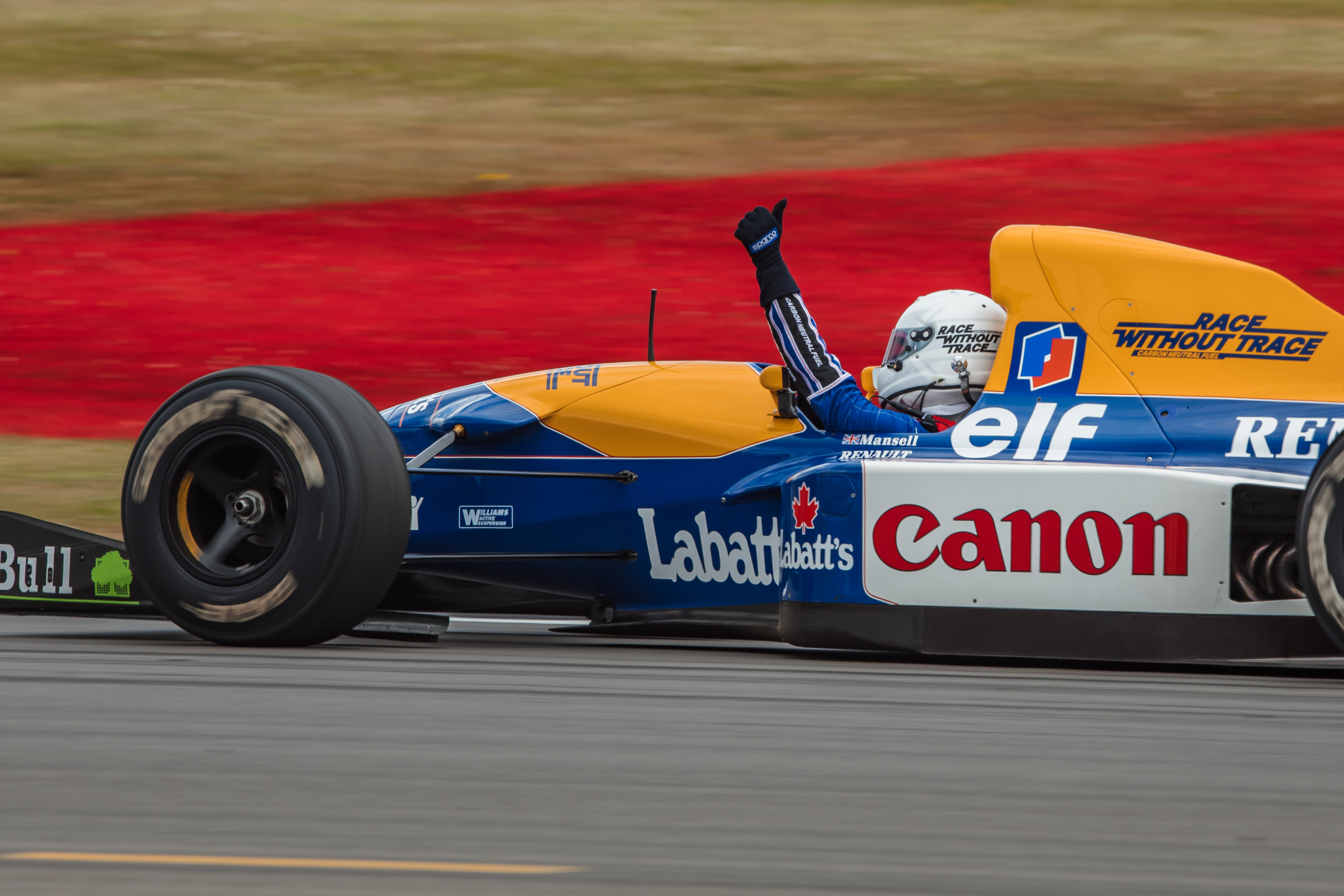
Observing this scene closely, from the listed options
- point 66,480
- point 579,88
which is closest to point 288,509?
point 66,480

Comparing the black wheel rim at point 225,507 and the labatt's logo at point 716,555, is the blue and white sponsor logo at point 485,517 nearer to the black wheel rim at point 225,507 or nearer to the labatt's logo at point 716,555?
the labatt's logo at point 716,555

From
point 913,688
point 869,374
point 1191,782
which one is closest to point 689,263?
point 869,374

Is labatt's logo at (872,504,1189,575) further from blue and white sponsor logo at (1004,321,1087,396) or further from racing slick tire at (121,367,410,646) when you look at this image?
racing slick tire at (121,367,410,646)

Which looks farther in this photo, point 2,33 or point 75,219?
point 2,33

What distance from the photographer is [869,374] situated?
616 centimetres

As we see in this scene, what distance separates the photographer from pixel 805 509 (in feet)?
18.2

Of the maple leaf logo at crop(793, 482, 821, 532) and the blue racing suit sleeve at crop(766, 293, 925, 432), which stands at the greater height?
the blue racing suit sleeve at crop(766, 293, 925, 432)

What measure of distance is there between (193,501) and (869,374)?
220 centimetres

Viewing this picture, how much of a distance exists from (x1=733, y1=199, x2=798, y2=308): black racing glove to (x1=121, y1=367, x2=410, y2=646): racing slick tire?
1295 millimetres

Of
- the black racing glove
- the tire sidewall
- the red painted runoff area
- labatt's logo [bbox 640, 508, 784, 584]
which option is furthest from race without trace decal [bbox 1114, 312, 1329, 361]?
the red painted runoff area

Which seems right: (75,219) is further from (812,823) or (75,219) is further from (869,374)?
(812,823)

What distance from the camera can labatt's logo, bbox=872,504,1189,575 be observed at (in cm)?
524

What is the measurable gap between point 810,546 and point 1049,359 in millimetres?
913

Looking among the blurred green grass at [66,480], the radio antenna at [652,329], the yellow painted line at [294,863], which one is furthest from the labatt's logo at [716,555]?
the blurred green grass at [66,480]
